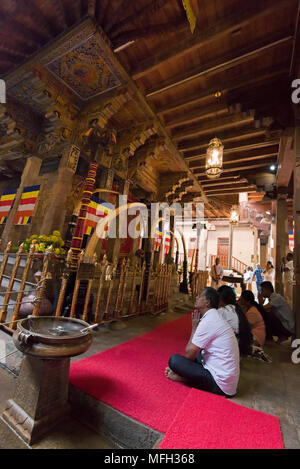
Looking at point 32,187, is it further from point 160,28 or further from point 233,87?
point 233,87

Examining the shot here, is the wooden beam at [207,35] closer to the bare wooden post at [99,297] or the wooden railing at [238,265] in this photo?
the bare wooden post at [99,297]

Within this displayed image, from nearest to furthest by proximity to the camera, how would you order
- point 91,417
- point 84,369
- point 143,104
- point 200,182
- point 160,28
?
point 91,417
point 84,369
point 160,28
point 143,104
point 200,182

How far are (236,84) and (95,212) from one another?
523 centimetres

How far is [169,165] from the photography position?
8570mm

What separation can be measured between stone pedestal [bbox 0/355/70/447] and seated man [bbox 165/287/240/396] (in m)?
1.27

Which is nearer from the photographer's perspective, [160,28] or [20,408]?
[20,408]

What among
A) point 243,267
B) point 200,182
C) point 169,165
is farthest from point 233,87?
point 243,267

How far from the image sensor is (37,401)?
1.73 meters

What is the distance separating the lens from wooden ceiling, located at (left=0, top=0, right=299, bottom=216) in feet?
12.3

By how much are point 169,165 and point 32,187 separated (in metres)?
5.34

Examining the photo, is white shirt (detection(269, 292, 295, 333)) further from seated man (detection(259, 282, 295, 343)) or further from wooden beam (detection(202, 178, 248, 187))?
wooden beam (detection(202, 178, 248, 187))

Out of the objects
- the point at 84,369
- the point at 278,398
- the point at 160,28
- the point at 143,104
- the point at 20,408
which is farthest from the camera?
the point at 143,104

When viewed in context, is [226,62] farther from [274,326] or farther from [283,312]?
[274,326]

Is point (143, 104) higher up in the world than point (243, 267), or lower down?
higher up
